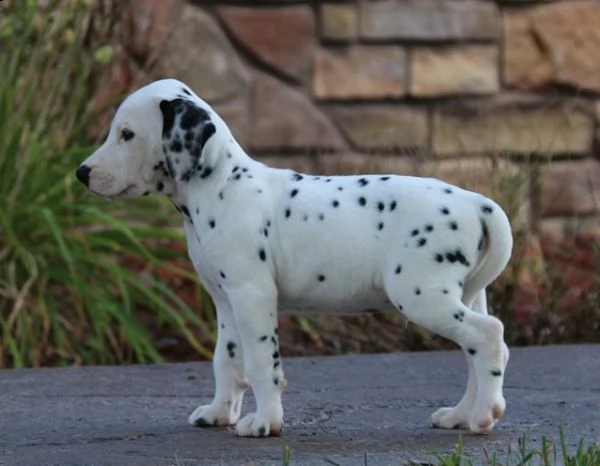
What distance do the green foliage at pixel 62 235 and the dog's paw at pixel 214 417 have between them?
5.70ft

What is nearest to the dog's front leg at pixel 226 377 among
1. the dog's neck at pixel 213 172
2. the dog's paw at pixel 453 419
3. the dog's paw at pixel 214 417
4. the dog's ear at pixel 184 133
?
the dog's paw at pixel 214 417

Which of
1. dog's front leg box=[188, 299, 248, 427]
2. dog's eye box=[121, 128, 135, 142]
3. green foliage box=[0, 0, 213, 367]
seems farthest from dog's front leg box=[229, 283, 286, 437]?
green foliage box=[0, 0, 213, 367]

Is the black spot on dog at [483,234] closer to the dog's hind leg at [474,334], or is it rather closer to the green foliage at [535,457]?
the dog's hind leg at [474,334]

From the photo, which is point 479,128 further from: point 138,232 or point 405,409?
point 405,409

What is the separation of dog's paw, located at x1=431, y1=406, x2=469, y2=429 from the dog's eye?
1.15 meters

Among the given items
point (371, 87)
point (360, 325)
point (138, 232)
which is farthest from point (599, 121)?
point (138, 232)

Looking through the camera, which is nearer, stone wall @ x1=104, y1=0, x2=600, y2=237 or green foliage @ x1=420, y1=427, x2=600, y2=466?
green foliage @ x1=420, y1=427, x2=600, y2=466

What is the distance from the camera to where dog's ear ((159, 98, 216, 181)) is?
383 cm

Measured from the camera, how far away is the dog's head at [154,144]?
12.6 feet

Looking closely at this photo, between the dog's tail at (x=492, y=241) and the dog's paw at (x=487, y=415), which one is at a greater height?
the dog's tail at (x=492, y=241)

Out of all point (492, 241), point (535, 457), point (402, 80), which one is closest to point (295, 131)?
point (402, 80)

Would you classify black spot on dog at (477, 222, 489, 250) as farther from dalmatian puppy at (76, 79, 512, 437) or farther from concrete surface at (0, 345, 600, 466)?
concrete surface at (0, 345, 600, 466)

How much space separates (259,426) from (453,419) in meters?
0.55

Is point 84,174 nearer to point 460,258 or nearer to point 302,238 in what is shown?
point 302,238
